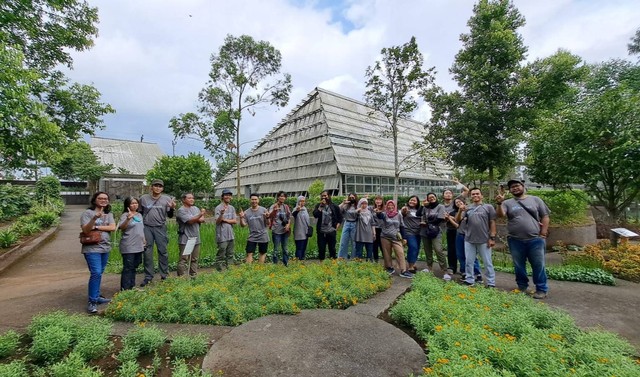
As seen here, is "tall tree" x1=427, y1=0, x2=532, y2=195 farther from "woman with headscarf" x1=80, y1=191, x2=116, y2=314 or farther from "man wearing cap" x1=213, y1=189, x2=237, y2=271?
"woman with headscarf" x1=80, y1=191, x2=116, y2=314

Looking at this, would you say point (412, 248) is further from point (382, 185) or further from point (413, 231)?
point (382, 185)

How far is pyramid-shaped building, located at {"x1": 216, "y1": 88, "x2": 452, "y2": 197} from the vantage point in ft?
91.7

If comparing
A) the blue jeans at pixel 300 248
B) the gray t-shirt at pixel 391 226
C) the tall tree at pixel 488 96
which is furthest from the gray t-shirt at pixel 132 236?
the tall tree at pixel 488 96

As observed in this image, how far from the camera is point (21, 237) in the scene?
1112 centimetres

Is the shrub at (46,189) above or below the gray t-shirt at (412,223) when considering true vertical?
above

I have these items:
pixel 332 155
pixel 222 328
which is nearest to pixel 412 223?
pixel 222 328

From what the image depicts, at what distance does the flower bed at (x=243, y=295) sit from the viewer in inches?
156

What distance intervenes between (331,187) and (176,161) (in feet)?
45.2

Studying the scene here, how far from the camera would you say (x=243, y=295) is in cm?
452

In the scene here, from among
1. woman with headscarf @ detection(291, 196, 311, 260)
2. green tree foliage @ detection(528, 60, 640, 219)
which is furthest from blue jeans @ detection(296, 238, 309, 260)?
green tree foliage @ detection(528, 60, 640, 219)

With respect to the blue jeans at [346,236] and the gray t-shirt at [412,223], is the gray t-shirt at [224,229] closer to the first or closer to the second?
the blue jeans at [346,236]

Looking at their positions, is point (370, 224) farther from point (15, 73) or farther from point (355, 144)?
point (355, 144)

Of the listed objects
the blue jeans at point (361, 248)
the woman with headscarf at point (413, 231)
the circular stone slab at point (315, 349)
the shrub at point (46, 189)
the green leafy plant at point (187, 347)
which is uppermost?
the shrub at point (46, 189)

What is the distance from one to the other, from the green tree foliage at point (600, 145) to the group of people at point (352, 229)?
337 cm
